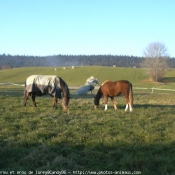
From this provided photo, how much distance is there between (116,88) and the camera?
1398 centimetres

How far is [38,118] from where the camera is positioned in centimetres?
1081

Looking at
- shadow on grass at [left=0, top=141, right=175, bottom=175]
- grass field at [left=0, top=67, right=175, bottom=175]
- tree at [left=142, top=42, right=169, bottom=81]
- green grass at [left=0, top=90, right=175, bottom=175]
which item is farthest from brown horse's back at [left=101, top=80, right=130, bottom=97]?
tree at [left=142, top=42, right=169, bottom=81]

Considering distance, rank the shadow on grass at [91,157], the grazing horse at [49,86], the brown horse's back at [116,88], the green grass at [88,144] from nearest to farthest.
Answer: the shadow on grass at [91,157] < the green grass at [88,144] < the brown horse's back at [116,88] < the grazing horse at [49,86]

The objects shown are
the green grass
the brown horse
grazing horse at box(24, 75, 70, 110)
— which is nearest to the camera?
the green grass

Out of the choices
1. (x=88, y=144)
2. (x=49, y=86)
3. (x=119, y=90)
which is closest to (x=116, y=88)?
(x=119, y=90)

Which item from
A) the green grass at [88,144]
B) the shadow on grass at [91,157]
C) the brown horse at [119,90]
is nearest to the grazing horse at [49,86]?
the brown horse at [119,90]

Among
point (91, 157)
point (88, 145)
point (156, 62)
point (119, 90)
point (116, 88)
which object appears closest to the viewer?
point (91, 157)

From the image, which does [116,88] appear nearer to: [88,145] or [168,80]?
[88,145]

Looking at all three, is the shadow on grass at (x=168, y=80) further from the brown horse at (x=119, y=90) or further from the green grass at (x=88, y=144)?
the green grass at (x=88, y=144)

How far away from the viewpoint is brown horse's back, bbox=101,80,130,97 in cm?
1357

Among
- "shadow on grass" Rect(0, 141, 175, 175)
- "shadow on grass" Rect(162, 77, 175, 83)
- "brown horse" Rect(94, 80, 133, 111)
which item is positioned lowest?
"shadow on grass" Rect(162, 77, 175, 83)

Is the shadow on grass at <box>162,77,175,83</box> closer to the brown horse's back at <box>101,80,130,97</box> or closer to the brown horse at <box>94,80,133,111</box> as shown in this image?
the brown horse at <box>94,80,133,111</box>

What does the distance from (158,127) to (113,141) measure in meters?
2.54

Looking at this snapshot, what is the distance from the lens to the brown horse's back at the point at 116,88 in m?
13.6
